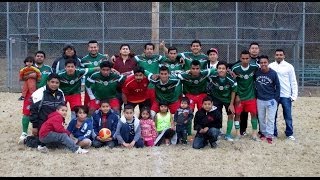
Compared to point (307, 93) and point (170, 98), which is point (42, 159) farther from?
point (307, 93)

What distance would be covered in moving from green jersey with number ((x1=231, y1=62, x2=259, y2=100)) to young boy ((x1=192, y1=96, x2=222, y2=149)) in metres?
0.80

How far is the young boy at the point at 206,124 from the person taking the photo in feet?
28.5

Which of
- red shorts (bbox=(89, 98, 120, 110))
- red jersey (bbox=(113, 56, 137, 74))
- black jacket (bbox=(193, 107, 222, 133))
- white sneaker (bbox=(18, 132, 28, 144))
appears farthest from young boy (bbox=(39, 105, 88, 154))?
black jacket (bbox=(193, 107, 222, 133))

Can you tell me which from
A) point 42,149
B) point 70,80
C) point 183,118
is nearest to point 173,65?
point 183,118

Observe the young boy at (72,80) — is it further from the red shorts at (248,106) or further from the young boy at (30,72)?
the red shorts at (248,106)

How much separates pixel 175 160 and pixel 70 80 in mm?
2597

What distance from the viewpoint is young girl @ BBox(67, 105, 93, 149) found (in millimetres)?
8484

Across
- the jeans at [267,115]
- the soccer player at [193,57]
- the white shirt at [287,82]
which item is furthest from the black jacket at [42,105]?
the white shirt at [287,82]

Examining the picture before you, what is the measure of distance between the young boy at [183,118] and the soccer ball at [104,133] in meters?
1.14

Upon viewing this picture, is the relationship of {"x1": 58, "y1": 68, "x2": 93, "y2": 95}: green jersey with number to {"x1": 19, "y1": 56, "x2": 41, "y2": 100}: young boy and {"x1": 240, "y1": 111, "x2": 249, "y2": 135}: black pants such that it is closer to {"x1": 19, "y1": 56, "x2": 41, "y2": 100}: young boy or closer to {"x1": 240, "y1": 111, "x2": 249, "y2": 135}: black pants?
{"x1": 19, "y1": 56, "x2": 41, "y2": 100}: young boy

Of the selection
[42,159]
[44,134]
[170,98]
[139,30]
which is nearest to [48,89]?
[44,134]

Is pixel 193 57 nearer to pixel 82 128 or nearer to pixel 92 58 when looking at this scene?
pixel 92 58

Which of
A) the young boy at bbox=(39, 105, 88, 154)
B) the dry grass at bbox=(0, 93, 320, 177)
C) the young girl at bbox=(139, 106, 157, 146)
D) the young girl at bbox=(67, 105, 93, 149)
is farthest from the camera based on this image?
the young girl at bbox=(139, 106, 157, 146)

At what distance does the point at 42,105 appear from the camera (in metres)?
8.62
